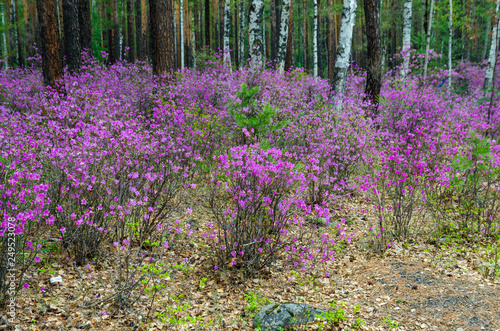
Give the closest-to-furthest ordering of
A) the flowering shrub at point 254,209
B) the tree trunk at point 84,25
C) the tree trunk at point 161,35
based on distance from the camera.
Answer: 1. the flowering shrub at point 254,209
2. the tree trunk at point 161,35
3. the tree trunk at point 84,25

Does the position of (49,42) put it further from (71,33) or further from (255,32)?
(255,32)

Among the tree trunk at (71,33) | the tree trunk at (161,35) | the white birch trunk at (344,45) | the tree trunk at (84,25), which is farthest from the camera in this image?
the tree trunk at (84,25)

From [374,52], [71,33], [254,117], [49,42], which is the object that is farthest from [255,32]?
[254,117]

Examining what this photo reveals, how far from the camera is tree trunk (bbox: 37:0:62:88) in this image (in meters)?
8.26

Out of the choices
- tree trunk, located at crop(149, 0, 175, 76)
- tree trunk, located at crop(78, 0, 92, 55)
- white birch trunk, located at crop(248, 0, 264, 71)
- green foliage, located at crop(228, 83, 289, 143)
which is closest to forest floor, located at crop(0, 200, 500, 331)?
green foliage, located at crop(228, 83, 289, 143)

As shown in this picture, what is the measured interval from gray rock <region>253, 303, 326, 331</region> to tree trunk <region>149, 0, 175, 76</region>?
6.74m

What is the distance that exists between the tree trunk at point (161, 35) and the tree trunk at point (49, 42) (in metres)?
2.50

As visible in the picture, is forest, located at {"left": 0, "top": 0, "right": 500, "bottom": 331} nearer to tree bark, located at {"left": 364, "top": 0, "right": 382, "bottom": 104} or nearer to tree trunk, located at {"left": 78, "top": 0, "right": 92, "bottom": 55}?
tree bark, located at {"left": 364, "top": 0, "right": 382, "bottom": 104}

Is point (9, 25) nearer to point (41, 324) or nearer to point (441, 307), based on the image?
point (41, 324)

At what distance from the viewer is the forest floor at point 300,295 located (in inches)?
111

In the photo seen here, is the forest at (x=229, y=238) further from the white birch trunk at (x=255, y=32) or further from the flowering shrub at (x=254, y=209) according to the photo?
the white birch trunk at (x=255, y=32)

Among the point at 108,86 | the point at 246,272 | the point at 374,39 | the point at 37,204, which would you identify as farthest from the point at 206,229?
the point at 374,39

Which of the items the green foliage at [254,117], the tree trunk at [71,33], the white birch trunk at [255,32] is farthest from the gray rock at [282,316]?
the tree trunk at [71,33]

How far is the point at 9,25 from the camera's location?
64.5 ft
